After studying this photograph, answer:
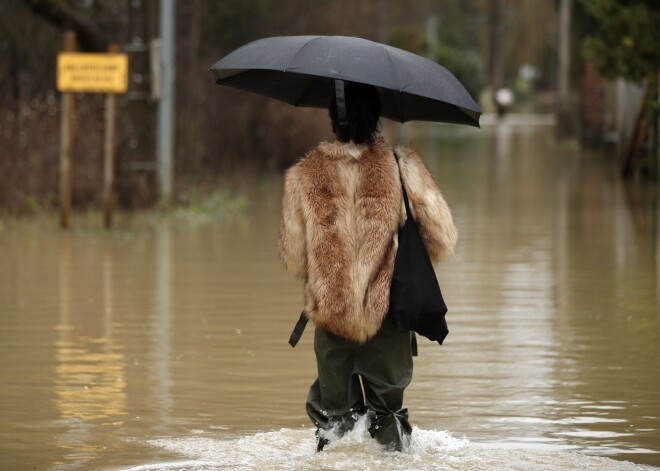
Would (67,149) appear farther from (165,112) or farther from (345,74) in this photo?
(345,74)

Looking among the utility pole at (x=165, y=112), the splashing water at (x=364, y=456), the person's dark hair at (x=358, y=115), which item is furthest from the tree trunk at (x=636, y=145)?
the person's dark hair at (x=358, y=115)

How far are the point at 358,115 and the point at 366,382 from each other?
1120 mm

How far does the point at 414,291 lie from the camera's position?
658cm

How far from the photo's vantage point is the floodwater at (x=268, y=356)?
728 cm

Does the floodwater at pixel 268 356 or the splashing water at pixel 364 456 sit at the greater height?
the splashing water at pixel 364 456

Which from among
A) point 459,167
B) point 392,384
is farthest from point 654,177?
point 392,384

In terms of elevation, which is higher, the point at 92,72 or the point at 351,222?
the point at 92,72

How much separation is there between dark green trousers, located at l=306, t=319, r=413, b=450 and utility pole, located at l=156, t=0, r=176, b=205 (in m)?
14.1

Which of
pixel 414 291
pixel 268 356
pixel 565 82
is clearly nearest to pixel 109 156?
pixel 268 356

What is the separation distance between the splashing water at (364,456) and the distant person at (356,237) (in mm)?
148

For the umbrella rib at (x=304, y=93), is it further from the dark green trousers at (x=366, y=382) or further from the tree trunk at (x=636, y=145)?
the tree trunk at (x=636, y=145)

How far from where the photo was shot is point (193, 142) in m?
25.3

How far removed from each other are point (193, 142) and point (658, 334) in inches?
599

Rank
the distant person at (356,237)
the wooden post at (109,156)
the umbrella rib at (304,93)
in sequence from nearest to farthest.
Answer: the distant person at (356,237) < the umbrella rib at (304,93) < the wooden post at (109,156)
